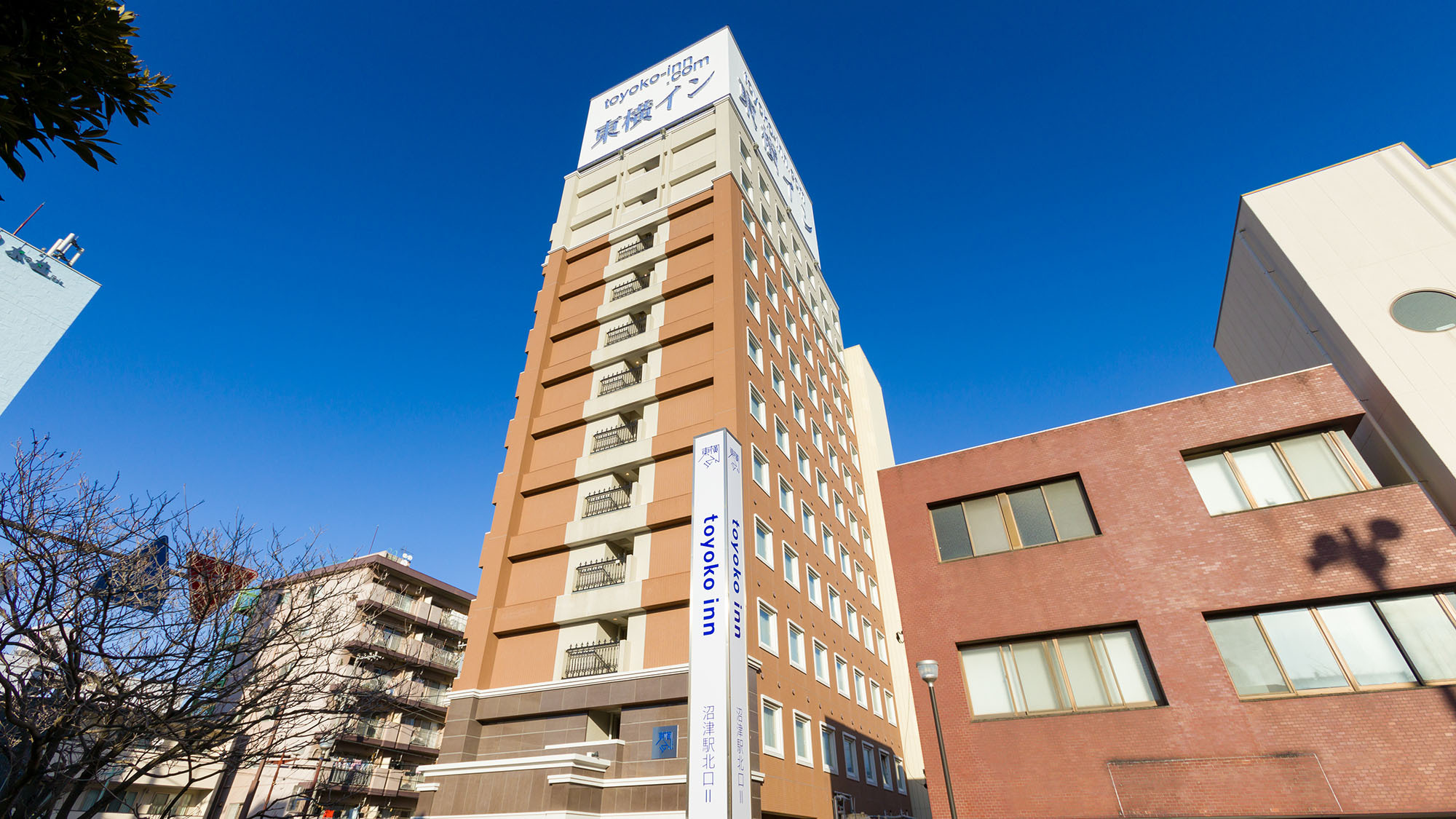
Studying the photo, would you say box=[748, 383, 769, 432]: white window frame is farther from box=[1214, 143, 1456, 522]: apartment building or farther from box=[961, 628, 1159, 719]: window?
box=[1214, 143, 1456, 522]: apartment building

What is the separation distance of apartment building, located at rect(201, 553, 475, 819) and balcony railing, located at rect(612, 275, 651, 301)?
20535 millimetres

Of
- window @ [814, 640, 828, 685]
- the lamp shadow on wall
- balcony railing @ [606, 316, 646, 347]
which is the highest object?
balcony railing @ [606, 316, 646, 347]

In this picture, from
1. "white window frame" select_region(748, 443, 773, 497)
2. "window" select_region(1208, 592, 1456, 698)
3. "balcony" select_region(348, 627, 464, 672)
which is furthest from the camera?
"balcony" select_region(348, 627, 464, 672)

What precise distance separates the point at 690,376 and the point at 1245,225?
907 inches

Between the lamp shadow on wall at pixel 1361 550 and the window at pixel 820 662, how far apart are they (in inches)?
734

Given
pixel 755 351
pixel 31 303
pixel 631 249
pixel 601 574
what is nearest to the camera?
pixel 601 574

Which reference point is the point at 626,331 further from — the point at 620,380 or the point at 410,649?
the point at 410,649

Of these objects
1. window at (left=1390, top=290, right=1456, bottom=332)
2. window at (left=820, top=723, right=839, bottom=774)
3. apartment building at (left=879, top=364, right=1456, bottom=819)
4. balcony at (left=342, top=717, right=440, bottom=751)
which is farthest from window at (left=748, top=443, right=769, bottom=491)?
balcony at (left=342, top=717, right=440, bottom=751)

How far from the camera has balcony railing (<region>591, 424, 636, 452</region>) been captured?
31.0 metres

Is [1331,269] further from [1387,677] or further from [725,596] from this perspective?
[725,596]

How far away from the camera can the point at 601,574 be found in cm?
2722

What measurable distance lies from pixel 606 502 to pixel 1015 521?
17.5 metres

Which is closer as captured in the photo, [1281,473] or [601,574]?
[1281,473]

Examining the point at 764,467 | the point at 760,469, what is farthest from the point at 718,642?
the point at 764,467
